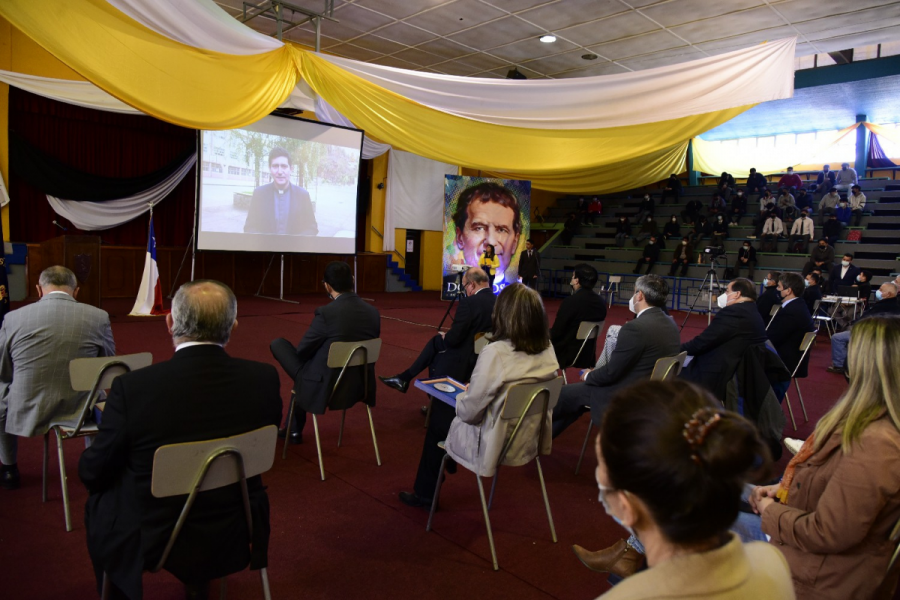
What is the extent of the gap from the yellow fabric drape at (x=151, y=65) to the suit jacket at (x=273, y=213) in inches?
281

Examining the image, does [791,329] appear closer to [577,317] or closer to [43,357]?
[577,317]

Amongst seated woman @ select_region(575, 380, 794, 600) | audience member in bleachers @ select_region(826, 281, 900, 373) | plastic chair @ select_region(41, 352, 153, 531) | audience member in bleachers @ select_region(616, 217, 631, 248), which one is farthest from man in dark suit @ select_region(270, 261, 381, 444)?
audience member in bleachers @ select_region(616, 217, 631, 248)

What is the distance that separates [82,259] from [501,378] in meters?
6.14

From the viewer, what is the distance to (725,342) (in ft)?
11.6

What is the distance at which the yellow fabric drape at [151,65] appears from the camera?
160 cm

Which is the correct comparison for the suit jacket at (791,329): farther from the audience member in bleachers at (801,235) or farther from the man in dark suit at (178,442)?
the audience member in bleachers at (801,235)

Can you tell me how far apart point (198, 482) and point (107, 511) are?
31 cm

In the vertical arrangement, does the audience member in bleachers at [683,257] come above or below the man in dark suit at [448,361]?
above

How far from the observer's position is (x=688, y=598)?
0.77 metres

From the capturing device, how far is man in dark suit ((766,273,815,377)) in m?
4.37

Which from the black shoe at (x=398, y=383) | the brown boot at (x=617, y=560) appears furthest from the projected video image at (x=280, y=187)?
the brown boot at (x=617, y=560)

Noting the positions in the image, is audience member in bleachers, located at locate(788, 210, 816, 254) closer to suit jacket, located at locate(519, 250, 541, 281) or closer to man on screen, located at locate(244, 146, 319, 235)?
suit jacket, located at locate(519, 250, 541, 281)

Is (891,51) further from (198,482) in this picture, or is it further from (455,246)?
(198,482)

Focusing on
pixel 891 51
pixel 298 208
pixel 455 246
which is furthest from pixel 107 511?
pixel 891 51
